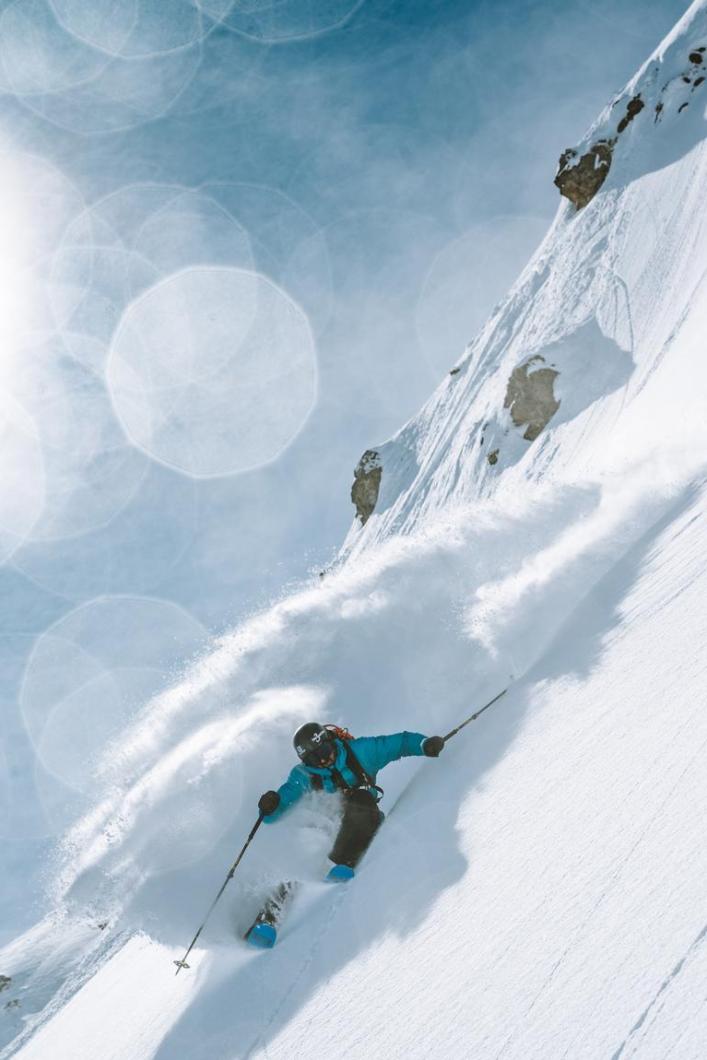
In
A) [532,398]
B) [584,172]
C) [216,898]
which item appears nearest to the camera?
A: [216,898]

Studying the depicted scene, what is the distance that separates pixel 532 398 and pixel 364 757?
1974cm

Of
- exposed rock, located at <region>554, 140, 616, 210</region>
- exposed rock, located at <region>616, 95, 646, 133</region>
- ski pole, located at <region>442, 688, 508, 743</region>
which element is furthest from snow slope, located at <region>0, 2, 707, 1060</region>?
exposed rock, located at <region>616, 95, 646, 133</region>

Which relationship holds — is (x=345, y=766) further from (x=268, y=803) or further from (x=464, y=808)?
(x=464, y=808)

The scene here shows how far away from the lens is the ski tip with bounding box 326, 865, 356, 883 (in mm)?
4738

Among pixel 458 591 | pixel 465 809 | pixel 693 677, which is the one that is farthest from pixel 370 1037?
pixel 458 591

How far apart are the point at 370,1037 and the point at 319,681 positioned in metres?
5.08

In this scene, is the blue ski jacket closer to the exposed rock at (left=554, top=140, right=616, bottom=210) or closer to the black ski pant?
the black ski pant

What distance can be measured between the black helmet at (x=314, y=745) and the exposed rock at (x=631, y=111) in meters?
34.0

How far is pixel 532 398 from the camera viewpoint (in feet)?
76.3

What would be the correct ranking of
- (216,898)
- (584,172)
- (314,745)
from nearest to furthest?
(216,898), (314,745), (584,172)

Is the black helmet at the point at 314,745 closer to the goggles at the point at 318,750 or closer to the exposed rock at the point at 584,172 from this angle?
the goggles at the point at 318,750

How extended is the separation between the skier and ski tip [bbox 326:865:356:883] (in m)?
0.40

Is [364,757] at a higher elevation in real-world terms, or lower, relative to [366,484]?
lower

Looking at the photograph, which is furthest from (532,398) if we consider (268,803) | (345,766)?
(268,803)
